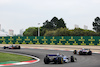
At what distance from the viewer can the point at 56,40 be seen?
42.0m

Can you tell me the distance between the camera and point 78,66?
12250 millimetres

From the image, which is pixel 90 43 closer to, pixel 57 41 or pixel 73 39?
pixel 73 39

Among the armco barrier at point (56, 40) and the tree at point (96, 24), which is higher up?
the tree at point (96, 24)

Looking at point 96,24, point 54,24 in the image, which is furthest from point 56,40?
point 54,24

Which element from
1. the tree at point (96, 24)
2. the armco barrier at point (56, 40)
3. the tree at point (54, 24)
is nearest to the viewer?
the armco barrier at point (56, 40)

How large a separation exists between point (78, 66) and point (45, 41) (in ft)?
103

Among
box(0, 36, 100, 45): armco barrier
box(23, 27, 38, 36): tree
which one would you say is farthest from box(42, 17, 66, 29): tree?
box(0, 36, 100, 45): armco barrier

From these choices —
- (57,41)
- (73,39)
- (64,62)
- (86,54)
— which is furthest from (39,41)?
(64,62)

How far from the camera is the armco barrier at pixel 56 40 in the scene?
124ft

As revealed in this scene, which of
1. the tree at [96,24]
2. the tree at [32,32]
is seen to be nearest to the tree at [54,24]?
the tree at [32,32]

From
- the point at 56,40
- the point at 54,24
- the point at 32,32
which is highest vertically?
the point at 54,24

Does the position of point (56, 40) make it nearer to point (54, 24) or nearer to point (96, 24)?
point (96, 24)

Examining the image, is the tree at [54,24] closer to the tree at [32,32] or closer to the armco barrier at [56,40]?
the tree at [32,32]

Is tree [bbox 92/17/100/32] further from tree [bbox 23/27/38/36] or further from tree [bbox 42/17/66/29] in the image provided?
tree [bbox 23/27/38/36]
